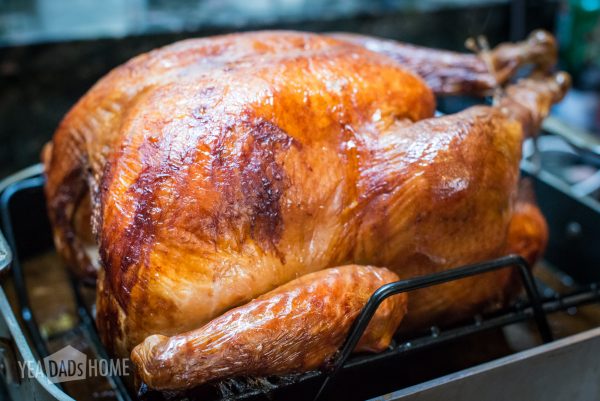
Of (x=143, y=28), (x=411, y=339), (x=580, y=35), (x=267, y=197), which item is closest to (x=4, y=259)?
(x=267, y=197)

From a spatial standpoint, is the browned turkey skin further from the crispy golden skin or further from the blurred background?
the blurred background

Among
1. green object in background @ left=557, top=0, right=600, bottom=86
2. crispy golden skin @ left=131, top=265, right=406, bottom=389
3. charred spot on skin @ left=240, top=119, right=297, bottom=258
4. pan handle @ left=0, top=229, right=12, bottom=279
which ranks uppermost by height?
→ charred spot on skin @ left=240, top=119, right=297, bottom=258

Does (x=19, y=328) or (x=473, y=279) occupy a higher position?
(x=19, y=328)

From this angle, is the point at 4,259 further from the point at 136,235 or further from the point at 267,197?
the point at 267,197

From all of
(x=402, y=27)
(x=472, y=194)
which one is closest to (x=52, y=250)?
(x=472, y=194)

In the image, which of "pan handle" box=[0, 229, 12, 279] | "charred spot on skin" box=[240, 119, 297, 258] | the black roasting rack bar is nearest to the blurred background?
the black roasting rack bar

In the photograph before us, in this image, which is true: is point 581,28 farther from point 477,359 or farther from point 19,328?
point 19,328

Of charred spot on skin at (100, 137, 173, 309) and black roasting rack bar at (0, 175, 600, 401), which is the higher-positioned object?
charred spot on skin at (100, 137, 173, 309)
